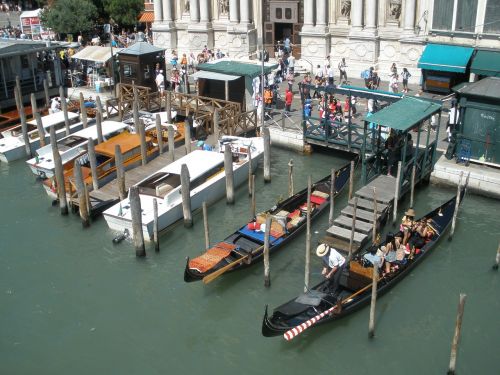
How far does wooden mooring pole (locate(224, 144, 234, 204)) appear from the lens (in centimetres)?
2108

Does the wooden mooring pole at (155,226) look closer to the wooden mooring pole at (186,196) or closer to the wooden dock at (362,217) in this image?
the wooden mooring pole at (186,196)

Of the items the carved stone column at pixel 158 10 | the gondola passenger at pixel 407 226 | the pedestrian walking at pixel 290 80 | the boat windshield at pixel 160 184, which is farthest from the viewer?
the carved stone column at pixel 158 10

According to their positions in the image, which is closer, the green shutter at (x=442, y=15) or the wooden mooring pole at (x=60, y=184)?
the wooden mooring pole at (x=60, y=184)

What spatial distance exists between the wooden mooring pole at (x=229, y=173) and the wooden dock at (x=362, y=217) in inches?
174

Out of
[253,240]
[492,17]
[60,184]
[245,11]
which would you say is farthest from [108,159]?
[492,17]

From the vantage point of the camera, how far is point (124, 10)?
5241 cm

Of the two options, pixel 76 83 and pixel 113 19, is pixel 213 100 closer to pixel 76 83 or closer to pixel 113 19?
pixel 76 83

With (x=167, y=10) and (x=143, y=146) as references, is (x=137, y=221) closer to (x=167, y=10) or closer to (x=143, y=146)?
(x=143, y=146)

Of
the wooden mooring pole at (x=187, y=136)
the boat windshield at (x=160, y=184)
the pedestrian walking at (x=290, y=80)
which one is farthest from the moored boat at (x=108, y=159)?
the pedestrian walking at (x=290, y=80)

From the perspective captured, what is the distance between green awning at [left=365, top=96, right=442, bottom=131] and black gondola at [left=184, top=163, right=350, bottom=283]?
10.2ft

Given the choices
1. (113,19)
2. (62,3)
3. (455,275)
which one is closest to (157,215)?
(455,275)

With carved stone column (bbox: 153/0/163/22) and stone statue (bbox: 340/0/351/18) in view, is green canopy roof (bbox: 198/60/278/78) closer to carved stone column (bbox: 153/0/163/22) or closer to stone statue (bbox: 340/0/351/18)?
stone statue (bbox: 340/0/351/18)

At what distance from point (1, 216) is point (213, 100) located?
407 inches

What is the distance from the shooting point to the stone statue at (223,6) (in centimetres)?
3869
